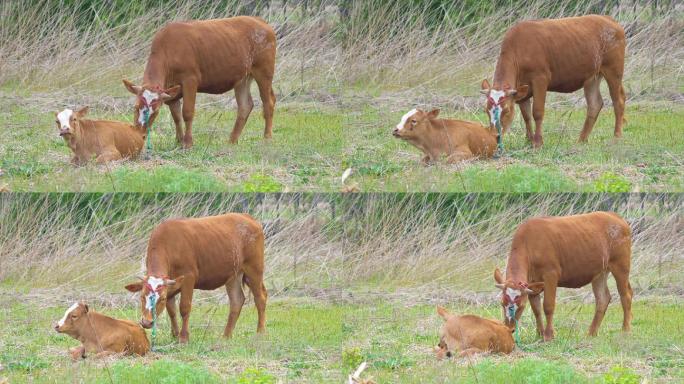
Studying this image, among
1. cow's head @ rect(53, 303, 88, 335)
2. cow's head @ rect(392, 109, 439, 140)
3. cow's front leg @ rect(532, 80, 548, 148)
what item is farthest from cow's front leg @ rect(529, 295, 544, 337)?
cow's head @ rect(53, 303, 88, 335)

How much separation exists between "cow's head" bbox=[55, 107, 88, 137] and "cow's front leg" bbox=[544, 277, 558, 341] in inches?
223

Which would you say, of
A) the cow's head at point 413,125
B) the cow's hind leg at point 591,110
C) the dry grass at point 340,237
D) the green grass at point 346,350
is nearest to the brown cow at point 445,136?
the cow's head at point 413,125

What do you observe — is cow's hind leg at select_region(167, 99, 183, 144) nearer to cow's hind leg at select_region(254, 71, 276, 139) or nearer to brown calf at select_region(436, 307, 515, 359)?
cow's hind leg at select_region(254, 71, 276, 139)

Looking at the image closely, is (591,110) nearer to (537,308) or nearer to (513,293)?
(537,308)

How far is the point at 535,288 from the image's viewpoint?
1554 cm

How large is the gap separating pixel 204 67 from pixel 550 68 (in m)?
4.09

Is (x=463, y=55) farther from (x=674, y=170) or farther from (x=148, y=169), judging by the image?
(x=148, y=169)

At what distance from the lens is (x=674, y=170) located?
17281 mm

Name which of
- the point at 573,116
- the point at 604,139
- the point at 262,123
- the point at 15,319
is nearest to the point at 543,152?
the point at 604,139

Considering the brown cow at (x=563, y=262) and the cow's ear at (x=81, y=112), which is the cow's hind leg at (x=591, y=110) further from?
the cow's ear at (x=81, y=112)

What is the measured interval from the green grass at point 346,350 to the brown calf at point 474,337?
171 millimetres

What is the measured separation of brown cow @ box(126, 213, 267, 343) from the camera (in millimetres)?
15414

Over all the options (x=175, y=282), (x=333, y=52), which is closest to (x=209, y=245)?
(x=175, y=282)

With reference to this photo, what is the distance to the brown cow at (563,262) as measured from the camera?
51.2ft
